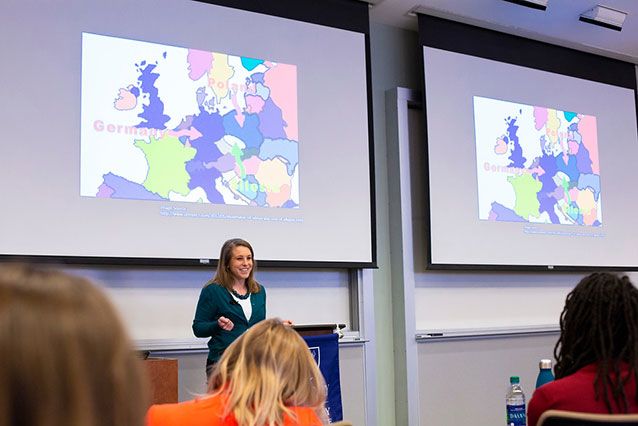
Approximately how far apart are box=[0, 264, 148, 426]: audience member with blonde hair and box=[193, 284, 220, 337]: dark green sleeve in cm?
307

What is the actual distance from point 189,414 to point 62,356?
869 millimetres

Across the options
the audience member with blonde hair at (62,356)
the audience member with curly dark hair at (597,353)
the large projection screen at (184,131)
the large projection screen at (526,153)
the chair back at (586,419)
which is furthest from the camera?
the large projection screen at (526,153)

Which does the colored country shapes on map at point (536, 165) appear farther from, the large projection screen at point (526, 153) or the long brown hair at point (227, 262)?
the long brown hair at point (227, 262)

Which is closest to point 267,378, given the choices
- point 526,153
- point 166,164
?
point 166,164

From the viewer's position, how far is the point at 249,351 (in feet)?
4.78

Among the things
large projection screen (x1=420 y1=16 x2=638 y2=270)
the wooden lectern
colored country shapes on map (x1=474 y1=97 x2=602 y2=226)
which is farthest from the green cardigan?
colored country shapes on map (x1=474 y1=97 x2=602 y2=226)

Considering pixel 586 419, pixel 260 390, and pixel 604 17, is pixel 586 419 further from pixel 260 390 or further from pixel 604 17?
pixel 604 17

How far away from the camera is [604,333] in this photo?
164 cm

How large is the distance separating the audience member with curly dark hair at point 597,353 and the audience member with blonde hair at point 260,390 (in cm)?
51

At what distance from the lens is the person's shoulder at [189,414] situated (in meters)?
1.34

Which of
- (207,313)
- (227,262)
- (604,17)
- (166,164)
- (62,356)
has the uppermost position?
(604,17)

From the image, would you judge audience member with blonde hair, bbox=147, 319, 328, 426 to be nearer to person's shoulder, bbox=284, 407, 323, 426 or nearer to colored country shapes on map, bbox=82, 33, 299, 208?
person's shoulder, bbox=284, 407, 323, 426

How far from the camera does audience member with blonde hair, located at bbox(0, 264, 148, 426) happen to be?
531 mm

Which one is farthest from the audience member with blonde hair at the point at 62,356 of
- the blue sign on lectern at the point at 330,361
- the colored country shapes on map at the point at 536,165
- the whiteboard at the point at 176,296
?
the colored country shapes on map at the point at 536,165
